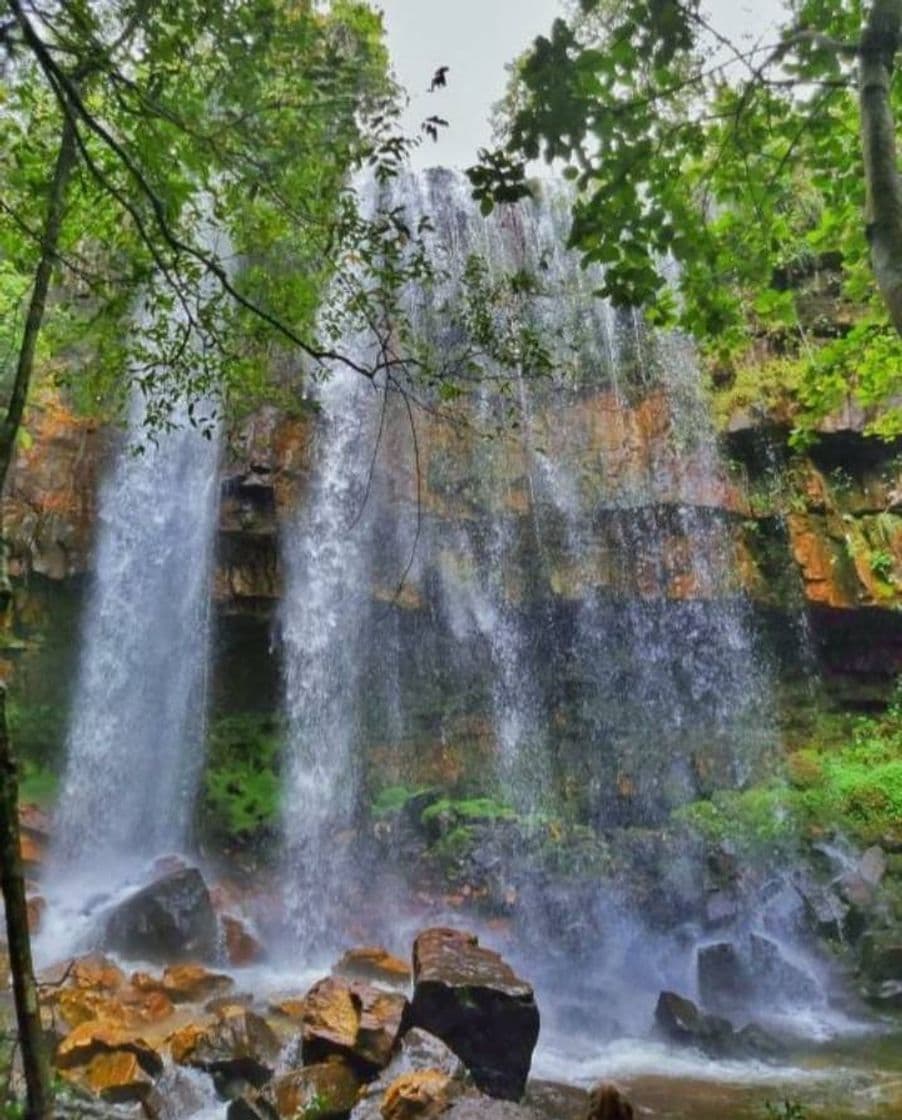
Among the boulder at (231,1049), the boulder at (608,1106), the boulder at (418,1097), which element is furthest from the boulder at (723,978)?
the boulder at (608,1106)

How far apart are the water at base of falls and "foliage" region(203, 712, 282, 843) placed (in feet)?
1.13

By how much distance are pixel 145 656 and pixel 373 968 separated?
22.8 feet

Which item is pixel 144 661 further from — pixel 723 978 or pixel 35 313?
pixel 35 313

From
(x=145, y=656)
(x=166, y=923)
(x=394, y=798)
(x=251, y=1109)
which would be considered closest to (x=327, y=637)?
(x=394, y=798)

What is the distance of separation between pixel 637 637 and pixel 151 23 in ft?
36.8

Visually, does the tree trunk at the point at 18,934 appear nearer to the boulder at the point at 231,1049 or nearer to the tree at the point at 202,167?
the tree at the point at 202,167

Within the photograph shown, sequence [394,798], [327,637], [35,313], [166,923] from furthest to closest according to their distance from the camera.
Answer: [327,637] < [394,798] < [166,923] < [35,313]

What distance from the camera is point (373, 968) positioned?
9.46 meters

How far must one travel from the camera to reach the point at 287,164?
4.92 metres

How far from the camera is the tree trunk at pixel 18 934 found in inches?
95.9

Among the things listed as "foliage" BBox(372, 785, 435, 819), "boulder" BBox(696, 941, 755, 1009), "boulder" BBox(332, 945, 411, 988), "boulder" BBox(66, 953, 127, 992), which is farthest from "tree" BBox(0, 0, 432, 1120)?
"boulder" BBox(696, 941, 755, 1009)

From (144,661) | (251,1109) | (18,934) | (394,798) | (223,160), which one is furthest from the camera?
(144,661)

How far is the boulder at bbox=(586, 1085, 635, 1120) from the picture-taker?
342 centimetres

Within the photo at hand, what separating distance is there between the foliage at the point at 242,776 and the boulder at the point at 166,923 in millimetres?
2425
